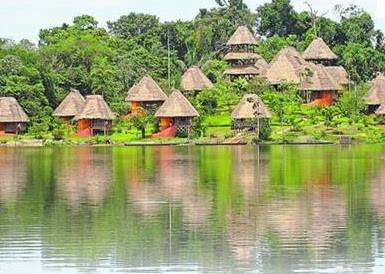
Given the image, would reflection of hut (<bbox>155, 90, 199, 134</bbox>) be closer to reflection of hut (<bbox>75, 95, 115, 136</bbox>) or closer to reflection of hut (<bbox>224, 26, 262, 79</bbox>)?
reflection of hut (<bbox>75, 95, 115, 136</bbox>)

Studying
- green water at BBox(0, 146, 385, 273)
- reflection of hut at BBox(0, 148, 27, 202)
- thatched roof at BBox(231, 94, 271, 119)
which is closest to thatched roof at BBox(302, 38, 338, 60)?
thatched roof at BBox(231, 94, 271, 119)

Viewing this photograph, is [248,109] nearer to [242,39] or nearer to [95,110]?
[95,110]

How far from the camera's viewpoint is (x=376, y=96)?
59844 mm

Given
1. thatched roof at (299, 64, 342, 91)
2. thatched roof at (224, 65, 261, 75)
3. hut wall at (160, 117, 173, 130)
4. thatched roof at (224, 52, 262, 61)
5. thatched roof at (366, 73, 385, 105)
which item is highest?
thatched roof at (224, 52, 262, 61)

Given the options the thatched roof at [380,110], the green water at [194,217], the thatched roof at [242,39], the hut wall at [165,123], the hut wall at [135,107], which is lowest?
the green water at [194,217]

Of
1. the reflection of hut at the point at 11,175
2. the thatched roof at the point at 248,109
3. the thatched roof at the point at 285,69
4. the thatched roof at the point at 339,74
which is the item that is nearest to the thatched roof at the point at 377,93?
the thatched roof at the point at 339,74

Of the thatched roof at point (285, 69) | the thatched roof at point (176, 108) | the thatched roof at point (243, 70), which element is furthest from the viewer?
the thatched roof at point (243, 70)

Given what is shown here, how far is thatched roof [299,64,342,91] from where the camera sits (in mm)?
62062

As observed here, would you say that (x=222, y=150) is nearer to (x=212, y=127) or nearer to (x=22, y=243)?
(x=212, y=127)

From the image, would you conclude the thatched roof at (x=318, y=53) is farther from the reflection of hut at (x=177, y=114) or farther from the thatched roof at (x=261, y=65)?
the reflection of hut at (x=177, y=114)

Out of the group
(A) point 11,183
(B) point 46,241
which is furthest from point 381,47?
(B) point 46,241

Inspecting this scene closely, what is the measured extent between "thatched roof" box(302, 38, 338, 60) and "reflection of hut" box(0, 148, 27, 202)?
948 inches

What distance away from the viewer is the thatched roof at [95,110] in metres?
59.4

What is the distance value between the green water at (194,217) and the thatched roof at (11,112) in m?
20.4
